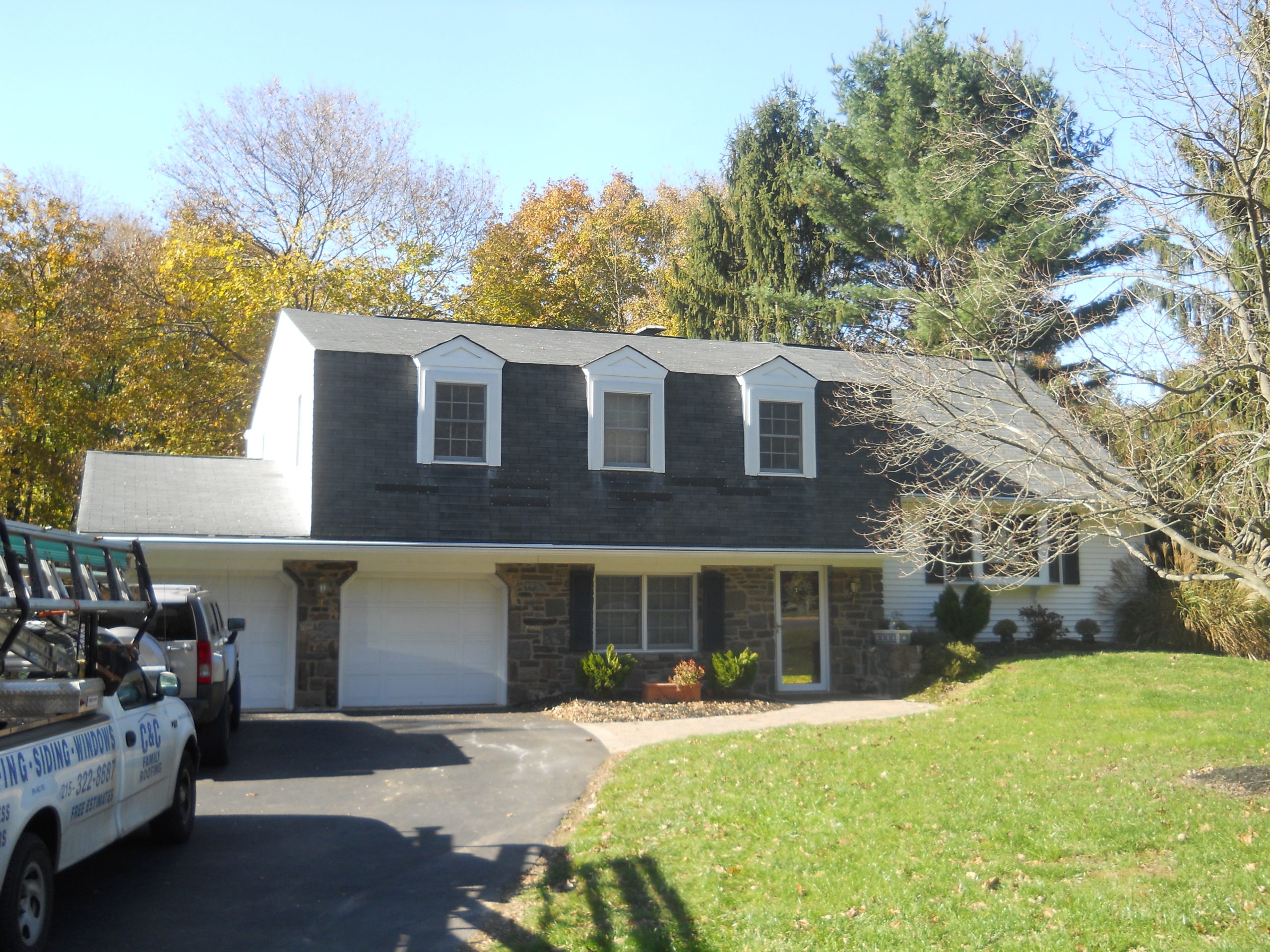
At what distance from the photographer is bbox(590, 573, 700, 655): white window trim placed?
17734 millimetres

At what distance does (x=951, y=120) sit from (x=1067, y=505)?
1528 cm

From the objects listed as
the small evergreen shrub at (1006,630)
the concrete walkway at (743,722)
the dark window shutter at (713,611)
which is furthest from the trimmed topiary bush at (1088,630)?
the dark window shutter at (713,611)

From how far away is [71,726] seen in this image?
6.30 m

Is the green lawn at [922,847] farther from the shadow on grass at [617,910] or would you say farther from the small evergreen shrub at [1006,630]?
the small evergreen shrub at [1006,630]

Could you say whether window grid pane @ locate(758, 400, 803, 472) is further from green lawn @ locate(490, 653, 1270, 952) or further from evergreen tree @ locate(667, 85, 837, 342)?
evergreen tree @ locate(667, 85, 837, 342)

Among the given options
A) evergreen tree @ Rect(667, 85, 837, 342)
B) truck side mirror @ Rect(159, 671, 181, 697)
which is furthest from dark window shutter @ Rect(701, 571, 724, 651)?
evergreen tree @ Rect(667, 85, 837, 342)

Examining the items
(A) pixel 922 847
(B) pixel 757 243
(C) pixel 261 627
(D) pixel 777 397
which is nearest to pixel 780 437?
(D) pixel 777 397

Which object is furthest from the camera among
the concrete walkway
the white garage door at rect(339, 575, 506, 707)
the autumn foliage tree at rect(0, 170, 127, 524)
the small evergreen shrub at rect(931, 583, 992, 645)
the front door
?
the autumn foliage tree at rect(0, 170, 127, 524)

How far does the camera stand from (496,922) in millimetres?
6676

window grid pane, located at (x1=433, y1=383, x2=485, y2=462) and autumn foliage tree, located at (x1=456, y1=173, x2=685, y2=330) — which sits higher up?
autumn foliage tree, located at (x1=456, y1=173, x2=685, y2=330)

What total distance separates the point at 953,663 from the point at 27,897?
49.2 ft

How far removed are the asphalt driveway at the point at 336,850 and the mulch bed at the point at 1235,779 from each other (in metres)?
5.86

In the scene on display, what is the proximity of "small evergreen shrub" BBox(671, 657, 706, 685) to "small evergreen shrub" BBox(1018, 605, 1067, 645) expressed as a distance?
7509 millimetres

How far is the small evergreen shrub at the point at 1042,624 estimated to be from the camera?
20.5 m
